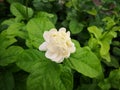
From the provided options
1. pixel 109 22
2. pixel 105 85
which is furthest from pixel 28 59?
pixel 109 22

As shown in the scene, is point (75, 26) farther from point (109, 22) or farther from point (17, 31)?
point (17, 31)

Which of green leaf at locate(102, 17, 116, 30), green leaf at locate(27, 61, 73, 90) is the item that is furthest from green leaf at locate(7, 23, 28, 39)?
green leaf at locate(102, 17, 116, 30)

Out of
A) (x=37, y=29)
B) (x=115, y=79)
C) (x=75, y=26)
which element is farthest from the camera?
(x=75, y=26)

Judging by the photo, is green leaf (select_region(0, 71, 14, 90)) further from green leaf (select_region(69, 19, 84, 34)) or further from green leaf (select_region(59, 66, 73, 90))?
green leaf (select_region(69, 19, 84, 34))

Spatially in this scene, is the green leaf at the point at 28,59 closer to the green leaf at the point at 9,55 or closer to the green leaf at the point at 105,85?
the green leaf at the point at 9,55

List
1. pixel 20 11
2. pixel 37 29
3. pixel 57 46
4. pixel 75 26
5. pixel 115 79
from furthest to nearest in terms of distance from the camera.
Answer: pixel 75 26
pixel 20 11
pixel 115 79
pixel 37 29
pixel 57 46

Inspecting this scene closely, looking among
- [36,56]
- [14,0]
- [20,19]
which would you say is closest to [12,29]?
[20,19]
